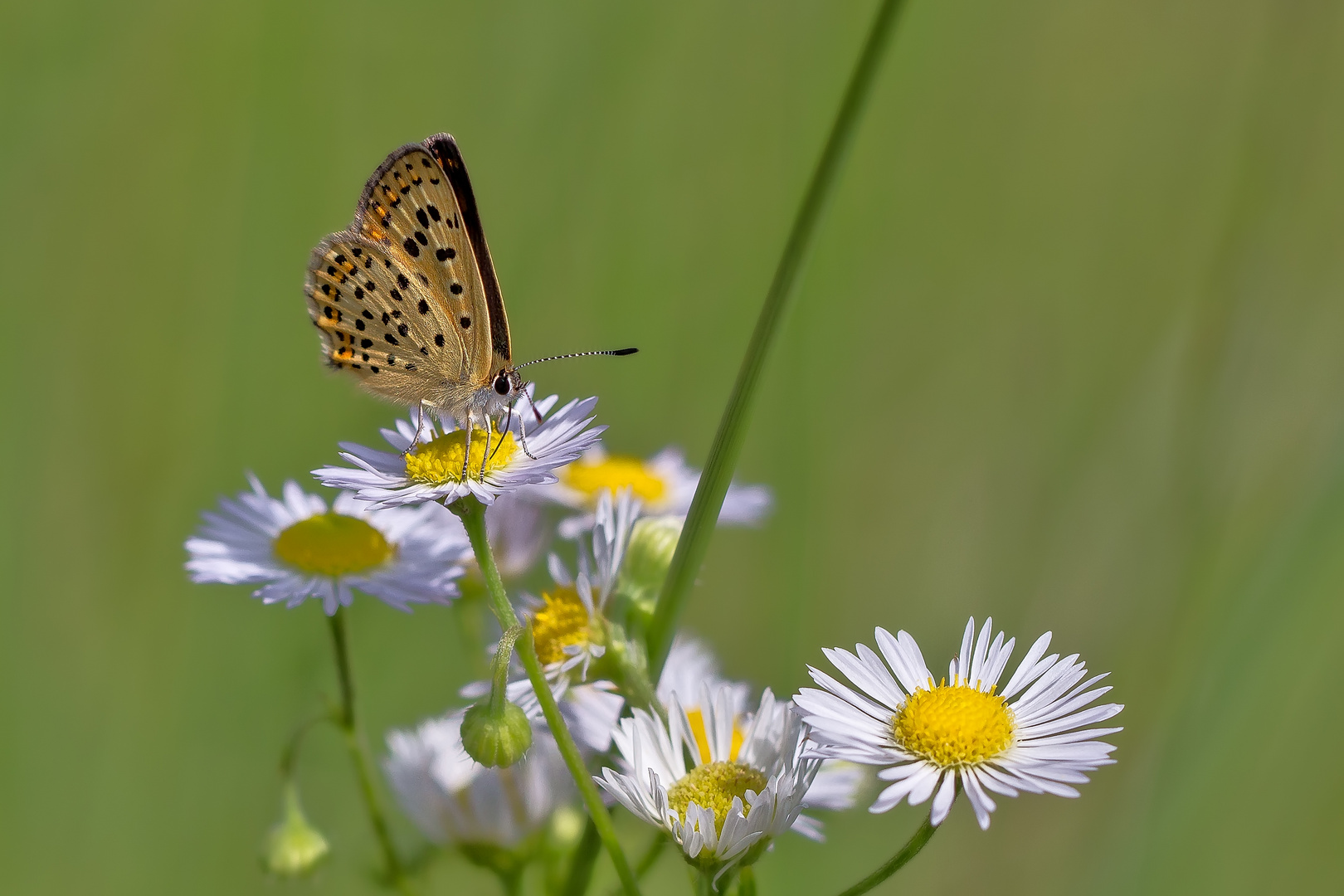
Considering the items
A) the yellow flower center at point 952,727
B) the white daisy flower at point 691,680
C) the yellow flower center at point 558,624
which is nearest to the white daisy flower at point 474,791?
the yellow flower center at point 558,624

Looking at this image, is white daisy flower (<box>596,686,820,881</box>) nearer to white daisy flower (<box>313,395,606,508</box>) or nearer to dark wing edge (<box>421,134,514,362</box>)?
white daisy flower (<box>313,395,606,508</box>)

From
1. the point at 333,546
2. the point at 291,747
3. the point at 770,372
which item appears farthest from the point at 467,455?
the point at 770,372

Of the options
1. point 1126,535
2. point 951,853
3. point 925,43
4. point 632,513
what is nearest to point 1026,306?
point 925,43

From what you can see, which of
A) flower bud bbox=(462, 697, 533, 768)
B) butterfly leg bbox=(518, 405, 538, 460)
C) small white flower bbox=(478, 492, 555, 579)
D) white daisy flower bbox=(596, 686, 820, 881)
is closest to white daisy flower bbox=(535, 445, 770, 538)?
small white flower bbox=(478, 492, 555, 579)

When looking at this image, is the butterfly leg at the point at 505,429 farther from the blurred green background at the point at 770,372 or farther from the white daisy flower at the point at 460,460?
the blurred green background at the point at 770,372

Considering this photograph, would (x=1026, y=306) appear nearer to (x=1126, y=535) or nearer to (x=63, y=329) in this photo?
(x=1126, y=535)
